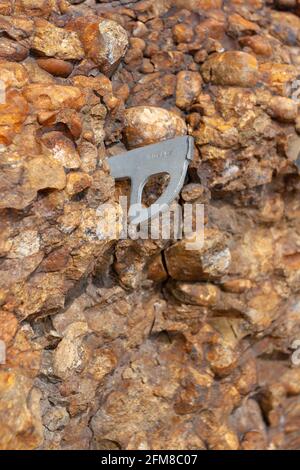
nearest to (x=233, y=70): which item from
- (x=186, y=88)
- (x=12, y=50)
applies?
(x=186, y=88)

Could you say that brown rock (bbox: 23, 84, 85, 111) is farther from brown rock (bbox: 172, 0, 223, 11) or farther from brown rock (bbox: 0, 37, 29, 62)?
brown rock (bbox: 172, 0, 223, 11)

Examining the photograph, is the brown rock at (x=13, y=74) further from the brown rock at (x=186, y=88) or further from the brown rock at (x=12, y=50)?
the brown rock at (x=186, y=88)

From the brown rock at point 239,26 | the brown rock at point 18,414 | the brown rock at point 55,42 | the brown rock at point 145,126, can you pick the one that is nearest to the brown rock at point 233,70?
the brown rock at point 239,26

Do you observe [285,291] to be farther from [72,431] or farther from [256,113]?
[72,431]
